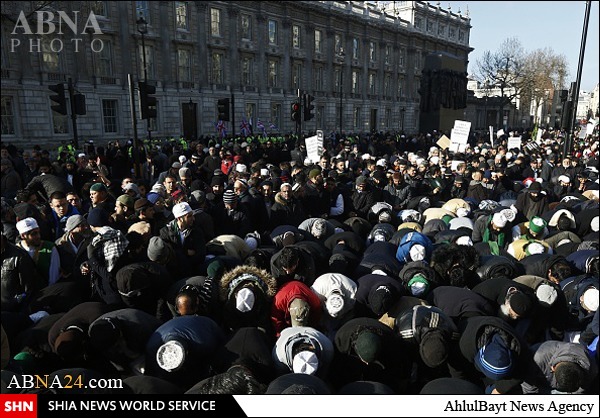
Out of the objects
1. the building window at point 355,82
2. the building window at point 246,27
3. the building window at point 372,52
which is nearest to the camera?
the building window at point 246,27

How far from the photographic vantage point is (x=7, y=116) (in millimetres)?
24203

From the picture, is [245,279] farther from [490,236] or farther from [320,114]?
[320,114]

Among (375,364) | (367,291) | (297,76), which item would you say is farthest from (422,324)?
(297,76)

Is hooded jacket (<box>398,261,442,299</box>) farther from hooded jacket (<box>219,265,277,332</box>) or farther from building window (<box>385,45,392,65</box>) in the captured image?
building window (<box>385,45,392,65</box>)

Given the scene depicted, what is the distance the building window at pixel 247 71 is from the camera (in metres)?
36.0

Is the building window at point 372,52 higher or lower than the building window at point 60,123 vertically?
higher

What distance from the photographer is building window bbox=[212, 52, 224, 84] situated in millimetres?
33844

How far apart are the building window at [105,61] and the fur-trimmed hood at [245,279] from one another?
28075 millimetres

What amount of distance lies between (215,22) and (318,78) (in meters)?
11.8

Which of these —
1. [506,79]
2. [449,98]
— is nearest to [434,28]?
[449,98]

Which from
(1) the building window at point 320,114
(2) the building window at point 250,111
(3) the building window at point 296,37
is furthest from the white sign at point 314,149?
(1) the building window at point 320,114

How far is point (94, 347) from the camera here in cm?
315

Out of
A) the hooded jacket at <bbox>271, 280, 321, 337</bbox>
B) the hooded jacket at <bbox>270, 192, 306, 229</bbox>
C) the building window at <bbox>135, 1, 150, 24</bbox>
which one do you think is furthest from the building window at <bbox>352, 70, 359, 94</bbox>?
the hooded jacket at <bbox>271, 280, 321, 337</bbox>

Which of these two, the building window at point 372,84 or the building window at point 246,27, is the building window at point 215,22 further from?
the building window at point 372,84
